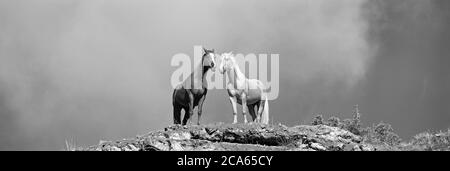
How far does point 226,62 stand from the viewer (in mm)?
25688

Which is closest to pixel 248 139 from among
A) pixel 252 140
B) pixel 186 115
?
pixel 252 140

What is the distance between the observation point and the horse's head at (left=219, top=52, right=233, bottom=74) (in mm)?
25531

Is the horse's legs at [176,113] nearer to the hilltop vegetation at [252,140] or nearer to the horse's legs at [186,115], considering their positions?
the horse's legs at [186,115]

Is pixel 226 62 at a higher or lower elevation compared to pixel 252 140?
higher

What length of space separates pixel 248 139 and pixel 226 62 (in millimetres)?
3015

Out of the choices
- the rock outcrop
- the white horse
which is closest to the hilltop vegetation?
the rock outcrop

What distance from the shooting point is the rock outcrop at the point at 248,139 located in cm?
2338

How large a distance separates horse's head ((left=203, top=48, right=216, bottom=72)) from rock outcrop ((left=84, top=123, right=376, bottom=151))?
1.83 meters

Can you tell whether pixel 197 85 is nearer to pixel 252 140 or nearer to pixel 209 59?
pixel 209 59
